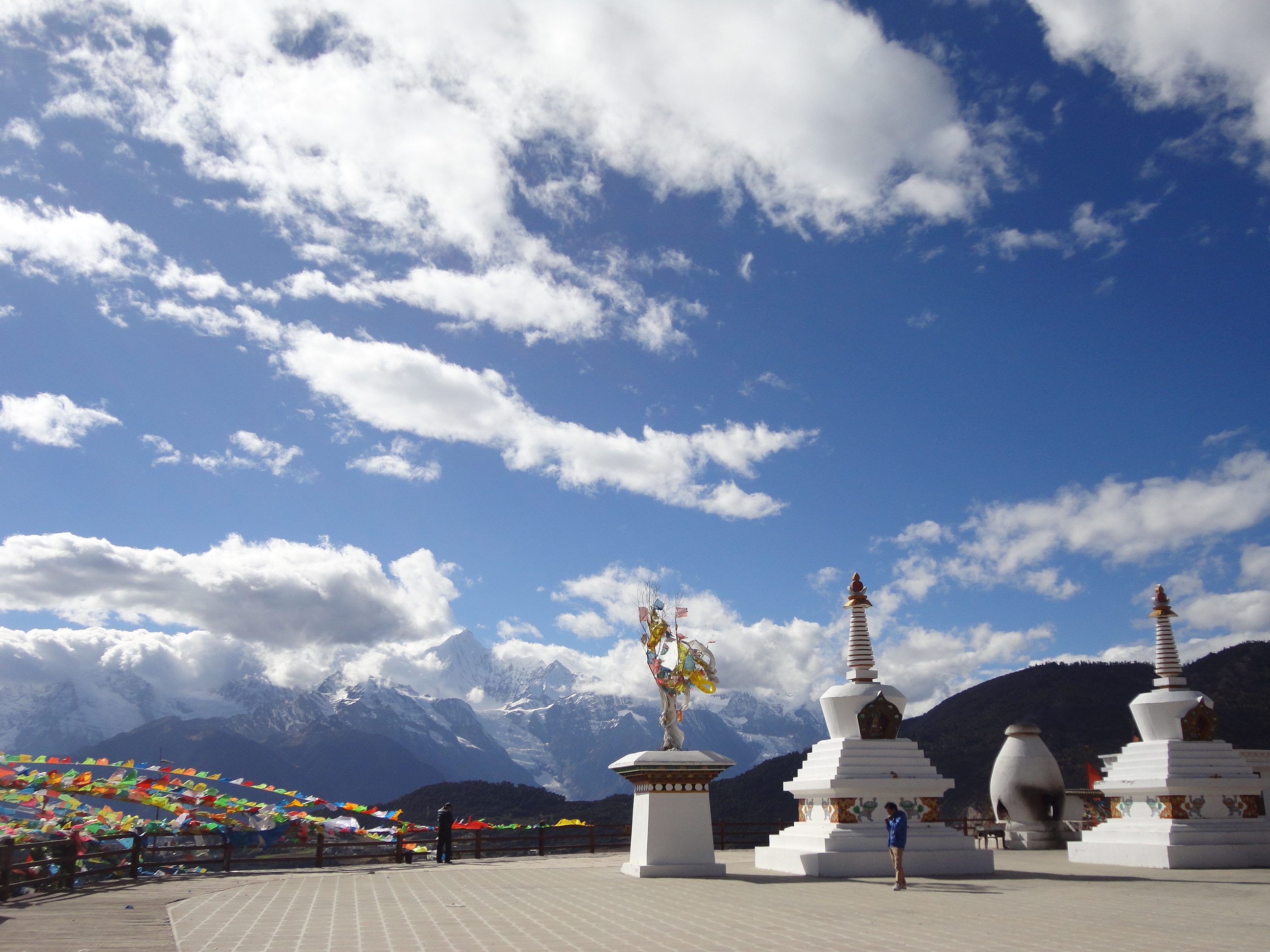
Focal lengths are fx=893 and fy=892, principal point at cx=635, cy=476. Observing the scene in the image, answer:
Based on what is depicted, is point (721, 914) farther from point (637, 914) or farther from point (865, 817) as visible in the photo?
point (865, 817)

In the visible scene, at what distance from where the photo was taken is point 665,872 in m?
17.2

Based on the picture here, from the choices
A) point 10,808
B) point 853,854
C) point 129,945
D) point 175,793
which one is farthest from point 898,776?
point 10,808

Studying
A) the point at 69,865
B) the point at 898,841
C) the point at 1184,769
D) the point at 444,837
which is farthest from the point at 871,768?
the point at 69,865

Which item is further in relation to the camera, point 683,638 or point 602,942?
point 683,638

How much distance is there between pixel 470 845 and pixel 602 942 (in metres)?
40.5

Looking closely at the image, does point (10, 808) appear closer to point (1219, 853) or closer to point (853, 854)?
point (853, 854)

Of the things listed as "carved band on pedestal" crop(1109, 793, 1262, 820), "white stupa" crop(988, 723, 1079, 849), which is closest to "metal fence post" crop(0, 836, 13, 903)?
"carved band on pedestal" crop(1109, 793, 1262, 820)

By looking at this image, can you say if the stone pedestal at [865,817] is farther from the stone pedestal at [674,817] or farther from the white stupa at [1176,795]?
the white stupa at [1176,795]

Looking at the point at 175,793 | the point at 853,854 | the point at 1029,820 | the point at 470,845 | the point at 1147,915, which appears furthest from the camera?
the point at 470,845

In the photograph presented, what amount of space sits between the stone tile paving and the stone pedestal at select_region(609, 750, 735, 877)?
621 millimetres

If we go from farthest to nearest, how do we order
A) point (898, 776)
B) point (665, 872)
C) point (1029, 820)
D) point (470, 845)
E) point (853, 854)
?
point (470, 845), point (1029, 820), point (898, 776), point (853, 854), point (665, 872)

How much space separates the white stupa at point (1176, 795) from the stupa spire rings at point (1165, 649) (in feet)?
0.09

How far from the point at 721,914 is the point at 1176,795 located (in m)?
15.2

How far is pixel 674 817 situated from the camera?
17453mm
